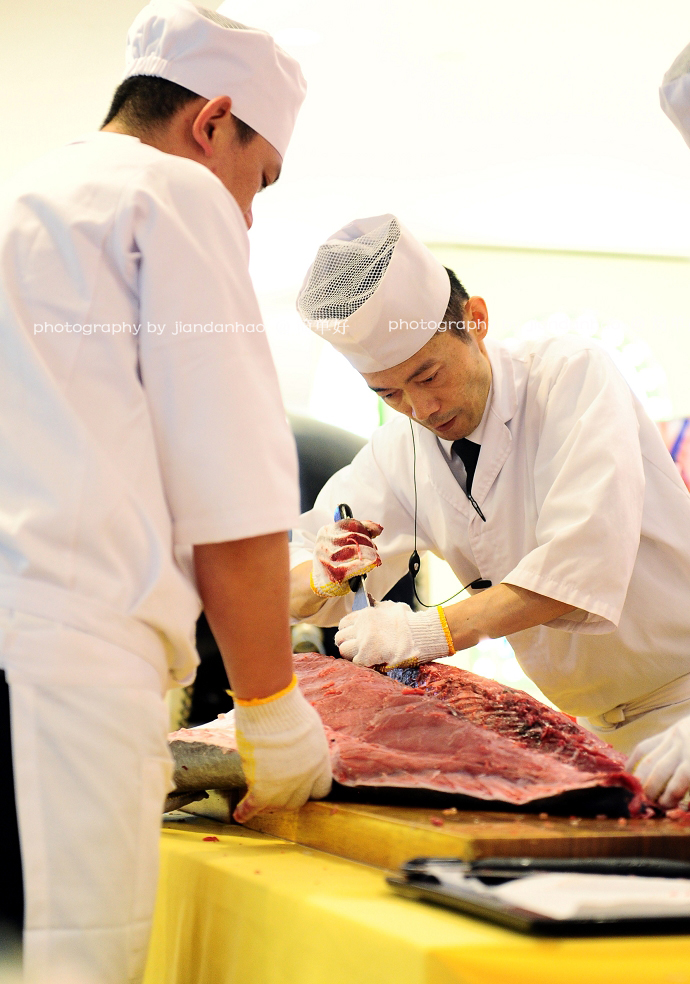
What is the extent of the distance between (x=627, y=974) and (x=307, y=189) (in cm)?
776

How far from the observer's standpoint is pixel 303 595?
8.55 feet

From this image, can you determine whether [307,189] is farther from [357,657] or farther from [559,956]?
[559,956]

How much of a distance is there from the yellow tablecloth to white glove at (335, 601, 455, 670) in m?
0.59

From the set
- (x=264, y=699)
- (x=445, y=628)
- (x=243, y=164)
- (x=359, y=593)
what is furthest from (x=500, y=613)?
(x=243, y=164)

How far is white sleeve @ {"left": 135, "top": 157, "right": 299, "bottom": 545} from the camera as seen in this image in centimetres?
118

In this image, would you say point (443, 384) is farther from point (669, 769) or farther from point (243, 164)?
point (669, 769)

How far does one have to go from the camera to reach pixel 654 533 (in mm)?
2375

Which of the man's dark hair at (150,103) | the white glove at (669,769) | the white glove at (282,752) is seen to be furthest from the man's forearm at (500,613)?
the man's dark hair at (150,103)

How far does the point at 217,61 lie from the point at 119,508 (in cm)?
94

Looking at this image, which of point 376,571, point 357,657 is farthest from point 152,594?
point 376,571

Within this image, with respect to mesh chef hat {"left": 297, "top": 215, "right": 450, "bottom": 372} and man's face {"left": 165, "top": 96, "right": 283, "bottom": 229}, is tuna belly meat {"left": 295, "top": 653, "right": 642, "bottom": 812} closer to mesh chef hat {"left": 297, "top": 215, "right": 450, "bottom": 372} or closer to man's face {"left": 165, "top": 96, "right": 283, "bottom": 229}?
mesh chef hat {"left": 297, "top": 215, "right": 450, "bottom": 372}

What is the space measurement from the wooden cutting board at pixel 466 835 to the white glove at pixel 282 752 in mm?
50

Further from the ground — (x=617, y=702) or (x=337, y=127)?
(x=337, y=127)

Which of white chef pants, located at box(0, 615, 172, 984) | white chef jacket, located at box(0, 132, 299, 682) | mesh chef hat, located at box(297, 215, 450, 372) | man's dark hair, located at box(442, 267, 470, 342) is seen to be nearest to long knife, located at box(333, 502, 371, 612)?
mesh chef hat, located at box(297, 215, 450, 372)
